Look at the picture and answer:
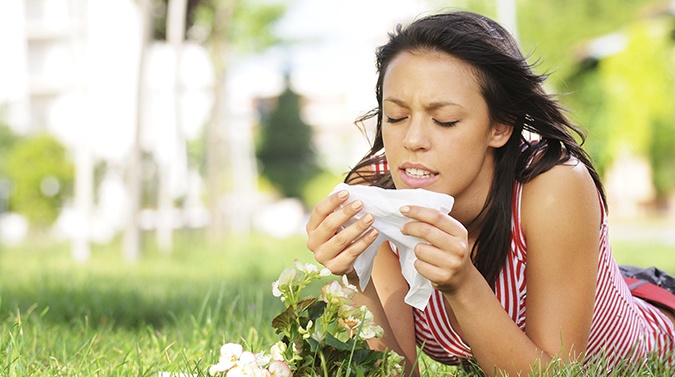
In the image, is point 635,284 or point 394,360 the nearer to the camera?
point 394,360

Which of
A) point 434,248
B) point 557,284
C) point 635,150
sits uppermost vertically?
point 434,248

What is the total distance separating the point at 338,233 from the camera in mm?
2029

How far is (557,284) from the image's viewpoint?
2264 mm

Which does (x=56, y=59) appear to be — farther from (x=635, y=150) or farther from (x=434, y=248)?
(x=434, y=248)

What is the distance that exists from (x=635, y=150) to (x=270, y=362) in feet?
67.1

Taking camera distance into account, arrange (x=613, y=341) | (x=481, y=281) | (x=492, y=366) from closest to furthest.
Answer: (x=481, y=281), (x=492, y=366), (x=613, y=341)

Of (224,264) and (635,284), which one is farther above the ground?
(635,284)

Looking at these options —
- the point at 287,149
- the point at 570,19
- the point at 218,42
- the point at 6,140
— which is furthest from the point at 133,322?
the point at 287,149

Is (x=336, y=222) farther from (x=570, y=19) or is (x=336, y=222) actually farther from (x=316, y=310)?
(x=570, y=19)

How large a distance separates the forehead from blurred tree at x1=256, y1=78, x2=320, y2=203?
3936 centimetres

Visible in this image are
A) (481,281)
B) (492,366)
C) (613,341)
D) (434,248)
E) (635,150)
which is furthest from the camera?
(635,150)

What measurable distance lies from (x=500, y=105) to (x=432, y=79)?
0.74 feet

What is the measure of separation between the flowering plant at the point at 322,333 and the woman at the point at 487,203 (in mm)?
86

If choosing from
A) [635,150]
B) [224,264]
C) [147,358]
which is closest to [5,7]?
[635,150]
